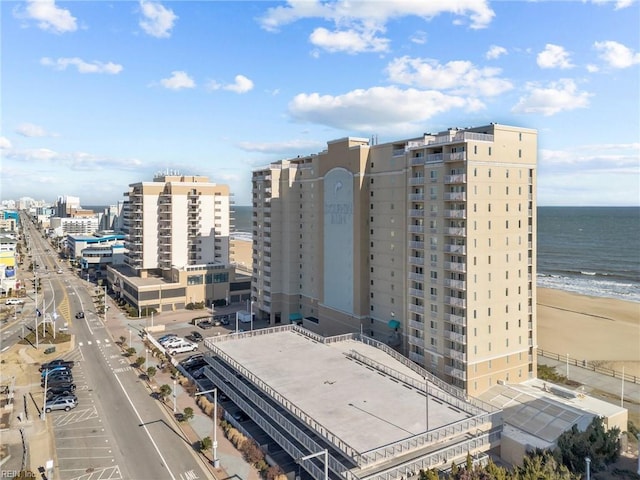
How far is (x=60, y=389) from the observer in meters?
52.1

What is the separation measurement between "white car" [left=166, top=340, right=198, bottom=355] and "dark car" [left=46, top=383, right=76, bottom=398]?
52.3 ft

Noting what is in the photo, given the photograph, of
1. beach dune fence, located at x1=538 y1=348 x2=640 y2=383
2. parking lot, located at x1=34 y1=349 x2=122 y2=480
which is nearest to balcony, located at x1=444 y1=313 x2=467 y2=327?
beach dune fence, located at x1=538 y1=348 x2=640 y2=383

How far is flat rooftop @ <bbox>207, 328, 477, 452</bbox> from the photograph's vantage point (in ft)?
119

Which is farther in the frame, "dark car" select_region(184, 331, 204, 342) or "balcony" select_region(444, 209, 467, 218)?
"dark car" select_region(184, 331, 204, 342)

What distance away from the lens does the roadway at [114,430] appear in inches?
1510

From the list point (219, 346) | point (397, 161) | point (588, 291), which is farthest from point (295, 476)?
point (588, 291)

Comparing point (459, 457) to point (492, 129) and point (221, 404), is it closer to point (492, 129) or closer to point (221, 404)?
point (221, 404)

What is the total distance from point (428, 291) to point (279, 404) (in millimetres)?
22903

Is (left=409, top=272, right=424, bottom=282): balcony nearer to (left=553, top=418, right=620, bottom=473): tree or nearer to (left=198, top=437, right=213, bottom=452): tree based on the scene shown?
(left=553, top=418, right=620, bottom=473): tree

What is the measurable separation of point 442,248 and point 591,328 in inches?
2169

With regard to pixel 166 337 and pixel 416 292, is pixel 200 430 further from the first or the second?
pixel 166 337

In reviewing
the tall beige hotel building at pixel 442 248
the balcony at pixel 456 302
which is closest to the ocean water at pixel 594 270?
the tall beige hotel building at pixel 442 248

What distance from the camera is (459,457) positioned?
117ft

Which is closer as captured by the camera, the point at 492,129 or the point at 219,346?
the point at 492,129
